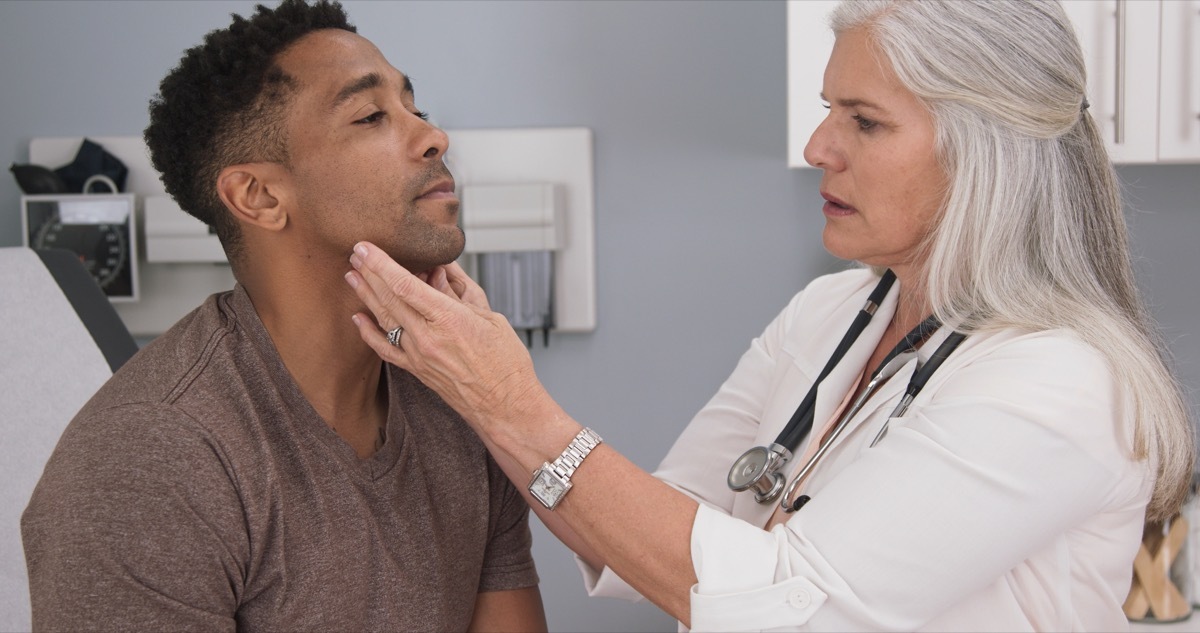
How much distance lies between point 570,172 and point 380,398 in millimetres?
825

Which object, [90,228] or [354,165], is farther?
[90,228]

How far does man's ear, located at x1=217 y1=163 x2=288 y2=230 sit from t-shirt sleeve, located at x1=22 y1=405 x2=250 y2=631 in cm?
26

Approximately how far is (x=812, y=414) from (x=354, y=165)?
0.62 metres

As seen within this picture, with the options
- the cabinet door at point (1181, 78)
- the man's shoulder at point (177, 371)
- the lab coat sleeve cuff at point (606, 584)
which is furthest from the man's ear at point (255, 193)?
the cabinet door at point (1181, 78)

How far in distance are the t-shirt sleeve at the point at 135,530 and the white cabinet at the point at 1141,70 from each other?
1.19m

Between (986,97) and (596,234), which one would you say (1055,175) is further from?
(596,234)

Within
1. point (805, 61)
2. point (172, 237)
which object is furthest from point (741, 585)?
point (172, 237)

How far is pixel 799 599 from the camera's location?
0.99 m

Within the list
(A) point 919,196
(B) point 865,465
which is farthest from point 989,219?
(B) point 865,465

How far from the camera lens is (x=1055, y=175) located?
111 cm

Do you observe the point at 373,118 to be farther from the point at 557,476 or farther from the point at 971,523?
Answer: the point at 971,523

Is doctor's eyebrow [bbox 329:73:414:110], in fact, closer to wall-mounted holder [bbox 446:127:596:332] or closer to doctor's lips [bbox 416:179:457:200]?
doctor's lips [bbox 416:179:457:200]

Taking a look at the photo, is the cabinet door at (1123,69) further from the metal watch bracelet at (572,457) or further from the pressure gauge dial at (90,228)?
the pressure gauge dial at (90,228)

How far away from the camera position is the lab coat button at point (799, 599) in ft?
3.22
